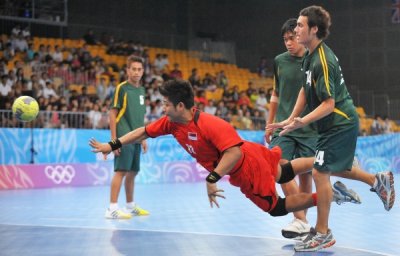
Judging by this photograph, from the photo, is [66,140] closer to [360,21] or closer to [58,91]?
[58,91]

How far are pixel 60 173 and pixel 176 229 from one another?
8126 millimetres

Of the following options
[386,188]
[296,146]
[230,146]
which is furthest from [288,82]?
[230,146]

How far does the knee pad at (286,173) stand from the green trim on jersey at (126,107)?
135 inches

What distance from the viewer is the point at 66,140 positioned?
1536 centimetres

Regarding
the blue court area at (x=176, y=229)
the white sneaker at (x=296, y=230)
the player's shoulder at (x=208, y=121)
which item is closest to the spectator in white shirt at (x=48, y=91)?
the blue court area at (x=176, y=229)

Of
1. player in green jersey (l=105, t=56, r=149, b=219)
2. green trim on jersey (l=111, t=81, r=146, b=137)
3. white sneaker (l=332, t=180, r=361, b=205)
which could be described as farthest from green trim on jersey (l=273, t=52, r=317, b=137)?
green trim on jersey (l=111, t=81, r=146, b=137)

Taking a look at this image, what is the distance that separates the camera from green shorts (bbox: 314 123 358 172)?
18.4ft

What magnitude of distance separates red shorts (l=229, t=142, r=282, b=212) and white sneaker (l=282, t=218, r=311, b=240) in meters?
0.68

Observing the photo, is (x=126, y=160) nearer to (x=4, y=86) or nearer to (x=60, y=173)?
(x=60, y=173)

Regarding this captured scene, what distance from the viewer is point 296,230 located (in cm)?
631

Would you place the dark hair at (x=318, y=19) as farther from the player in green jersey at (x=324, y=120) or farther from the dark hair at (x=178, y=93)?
the dark hair at (x=178, y=93)

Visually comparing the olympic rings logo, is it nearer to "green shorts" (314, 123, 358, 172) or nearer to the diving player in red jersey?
the diving player in red jersey

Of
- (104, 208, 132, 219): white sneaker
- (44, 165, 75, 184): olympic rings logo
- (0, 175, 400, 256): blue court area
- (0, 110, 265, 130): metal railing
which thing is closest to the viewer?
(0, 175, 400, 256): blue court area

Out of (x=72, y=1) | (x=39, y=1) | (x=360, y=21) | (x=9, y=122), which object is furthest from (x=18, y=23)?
(x=360, y=21)
